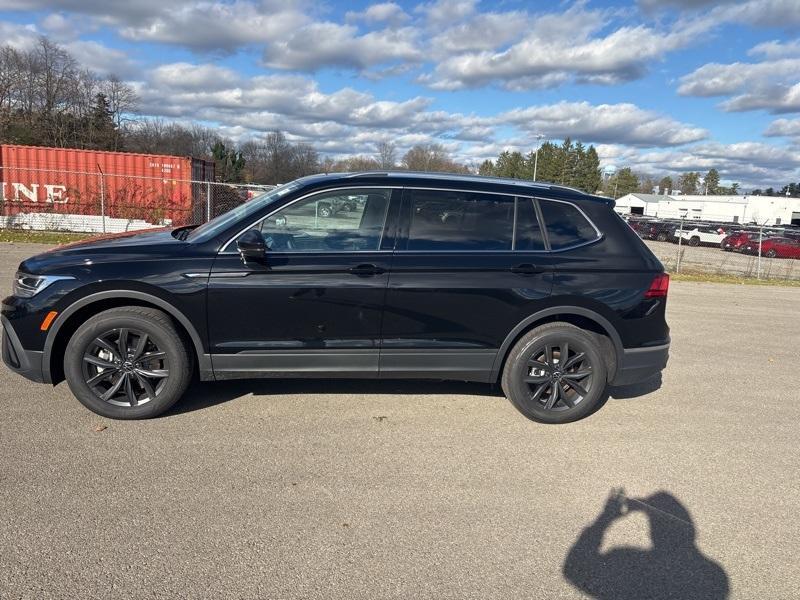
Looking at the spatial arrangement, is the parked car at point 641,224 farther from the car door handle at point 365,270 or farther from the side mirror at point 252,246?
the side mirror at point 252,246

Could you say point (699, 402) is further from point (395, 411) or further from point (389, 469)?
point (389, 469)

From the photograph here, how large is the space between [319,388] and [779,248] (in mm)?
34616

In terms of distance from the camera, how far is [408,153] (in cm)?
8606

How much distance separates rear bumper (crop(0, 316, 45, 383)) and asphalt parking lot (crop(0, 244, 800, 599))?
12.3 inches

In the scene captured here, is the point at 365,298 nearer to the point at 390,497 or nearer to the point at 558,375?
the point at 390,497

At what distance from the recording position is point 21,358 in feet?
13.1

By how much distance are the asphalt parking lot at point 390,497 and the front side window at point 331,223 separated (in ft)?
4.25

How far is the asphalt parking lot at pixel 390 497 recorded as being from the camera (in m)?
2.64

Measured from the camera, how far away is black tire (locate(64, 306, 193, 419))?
157 inches

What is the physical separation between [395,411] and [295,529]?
5.55ft

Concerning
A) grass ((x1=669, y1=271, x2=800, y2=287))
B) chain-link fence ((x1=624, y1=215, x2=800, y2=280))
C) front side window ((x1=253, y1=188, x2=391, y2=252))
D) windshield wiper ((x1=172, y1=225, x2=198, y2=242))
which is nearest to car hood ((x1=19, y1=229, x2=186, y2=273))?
windshield wiper ((x1=172, y1=225, x2=198, y2=242))

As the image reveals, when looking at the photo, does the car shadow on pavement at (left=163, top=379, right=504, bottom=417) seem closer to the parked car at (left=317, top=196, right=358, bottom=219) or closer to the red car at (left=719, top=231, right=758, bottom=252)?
the parked car at (left=317, top=196, right=358, bottom=219)

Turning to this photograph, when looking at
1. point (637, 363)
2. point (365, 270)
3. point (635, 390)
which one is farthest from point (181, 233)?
point (635, 390)

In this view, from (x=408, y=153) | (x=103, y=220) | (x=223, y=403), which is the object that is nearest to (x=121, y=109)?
(x=408, y=153)
